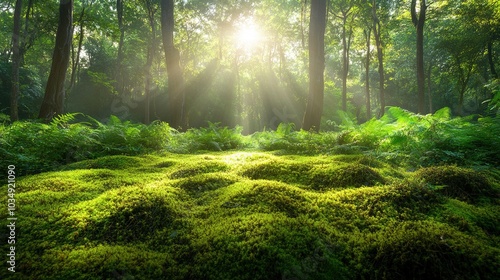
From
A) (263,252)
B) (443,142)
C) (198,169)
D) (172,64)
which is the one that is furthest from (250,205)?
(172,64)

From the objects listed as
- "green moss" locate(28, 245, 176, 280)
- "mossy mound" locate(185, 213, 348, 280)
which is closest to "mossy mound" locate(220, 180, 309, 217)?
"mossy mound" locate(185, 213, 348, 280)

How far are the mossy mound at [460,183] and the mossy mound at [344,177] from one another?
0.48 m

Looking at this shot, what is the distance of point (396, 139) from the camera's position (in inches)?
180

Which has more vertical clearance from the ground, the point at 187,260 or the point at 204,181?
the point at 204,181

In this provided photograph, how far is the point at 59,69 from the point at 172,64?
13.8 feet

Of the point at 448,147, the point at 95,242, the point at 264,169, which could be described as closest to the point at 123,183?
the point at 95,242

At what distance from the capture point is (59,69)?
691cm

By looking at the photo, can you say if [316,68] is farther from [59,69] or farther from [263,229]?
[263,229]

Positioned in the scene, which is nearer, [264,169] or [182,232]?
[182,232]

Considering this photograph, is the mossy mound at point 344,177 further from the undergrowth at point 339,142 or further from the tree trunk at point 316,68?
the tree trunk at point 316,68

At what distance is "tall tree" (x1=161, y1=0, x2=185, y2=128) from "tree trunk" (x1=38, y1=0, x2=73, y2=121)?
12.0 feet

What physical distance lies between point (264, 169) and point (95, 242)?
2.04 metres

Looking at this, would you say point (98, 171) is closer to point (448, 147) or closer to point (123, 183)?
point (123, 183)

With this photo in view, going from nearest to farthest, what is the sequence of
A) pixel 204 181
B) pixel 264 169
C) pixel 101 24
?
pixel 204 181, pixel 264 169, pixel 101 24
